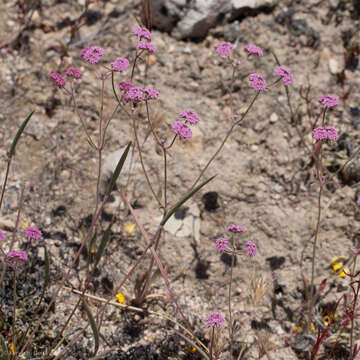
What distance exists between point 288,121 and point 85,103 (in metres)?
1.94

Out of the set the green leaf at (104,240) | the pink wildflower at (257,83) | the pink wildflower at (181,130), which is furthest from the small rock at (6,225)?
the pink wildflower at (257,83)

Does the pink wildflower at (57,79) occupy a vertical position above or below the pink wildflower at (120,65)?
below

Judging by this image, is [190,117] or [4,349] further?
[190,117]

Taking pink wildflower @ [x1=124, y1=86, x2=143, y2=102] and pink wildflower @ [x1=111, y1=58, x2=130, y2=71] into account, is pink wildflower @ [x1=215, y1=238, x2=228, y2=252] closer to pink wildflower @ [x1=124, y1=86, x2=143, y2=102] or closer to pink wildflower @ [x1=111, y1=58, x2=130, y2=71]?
pink wildflower @ [x1=124, y1=86, x2=143, y2=102]

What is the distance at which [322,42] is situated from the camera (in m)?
4.34

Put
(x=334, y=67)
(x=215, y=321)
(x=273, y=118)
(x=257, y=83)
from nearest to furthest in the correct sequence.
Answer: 1. (x=215, y=321)
2. (x=257, y=83)
3. (x=273, y=118)
4. (x=334, y=67)

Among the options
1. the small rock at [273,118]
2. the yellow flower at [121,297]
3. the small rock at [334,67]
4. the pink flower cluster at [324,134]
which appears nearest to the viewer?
the pink flower cluster at [324,134]

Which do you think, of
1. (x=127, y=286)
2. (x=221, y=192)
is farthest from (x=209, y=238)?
(x=127, y=286)

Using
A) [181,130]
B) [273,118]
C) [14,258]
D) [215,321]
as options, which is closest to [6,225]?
[14,258]

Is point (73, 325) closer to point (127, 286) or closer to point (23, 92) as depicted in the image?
point (127, 286)

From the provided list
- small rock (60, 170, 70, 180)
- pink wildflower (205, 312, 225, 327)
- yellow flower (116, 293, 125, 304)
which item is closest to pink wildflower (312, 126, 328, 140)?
pink wildflower (205, 312, 225, 327)

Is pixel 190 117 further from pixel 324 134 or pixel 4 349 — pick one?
pixel 4 349

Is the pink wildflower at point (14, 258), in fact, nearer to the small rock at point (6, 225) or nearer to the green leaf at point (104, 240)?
the green leaf at point (104, 240)

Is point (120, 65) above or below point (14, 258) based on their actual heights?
above
